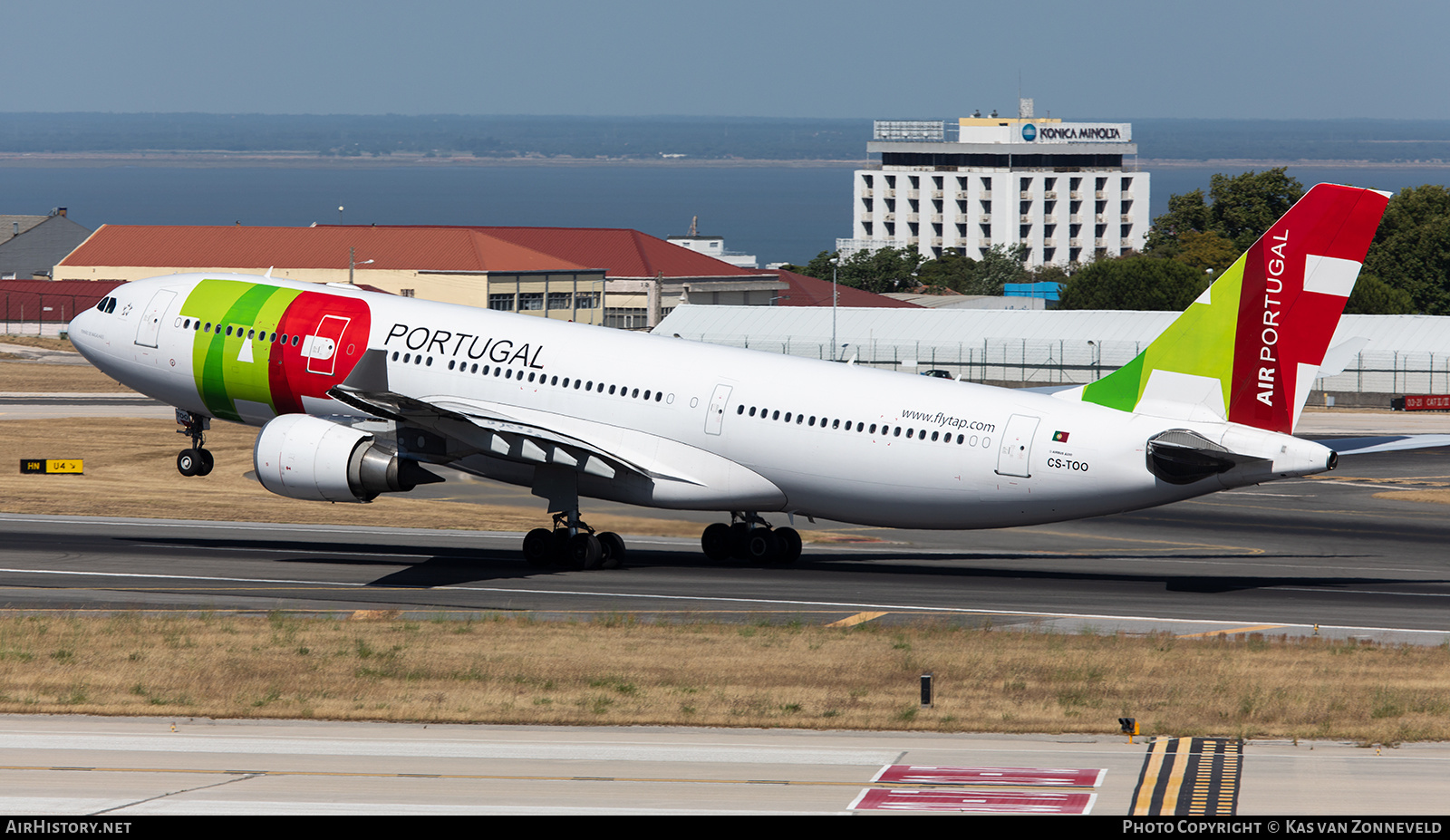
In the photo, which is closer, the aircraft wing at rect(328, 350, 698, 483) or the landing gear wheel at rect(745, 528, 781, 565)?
the aircraft wing at rect(328, 350, 698, 483)

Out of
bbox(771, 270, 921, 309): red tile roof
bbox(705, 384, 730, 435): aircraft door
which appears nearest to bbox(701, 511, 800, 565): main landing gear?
bbox(705, 384, 730, 435): aircraft door

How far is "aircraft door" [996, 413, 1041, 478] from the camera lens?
37750 mm

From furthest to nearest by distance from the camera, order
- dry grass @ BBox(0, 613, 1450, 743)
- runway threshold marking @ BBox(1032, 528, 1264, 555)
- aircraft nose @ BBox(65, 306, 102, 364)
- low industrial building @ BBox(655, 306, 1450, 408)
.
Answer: low industrial building @ BBox(655, 306, 1450, 408) < runway threshold marking @ BBox(1032, 528, 1264, 555) < aircraft nose @ BBox(65, 306, 102, 364) < dry grass @ BBox(0, 613, 1450, 743)

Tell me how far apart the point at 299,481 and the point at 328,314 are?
5639 mm

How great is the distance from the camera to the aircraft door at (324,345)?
140ft

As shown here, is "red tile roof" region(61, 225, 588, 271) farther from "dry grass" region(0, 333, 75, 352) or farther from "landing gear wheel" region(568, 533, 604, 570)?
"landing gear wheel" region(568, 533, 604, 570)

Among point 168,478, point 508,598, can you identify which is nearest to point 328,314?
point 508,598

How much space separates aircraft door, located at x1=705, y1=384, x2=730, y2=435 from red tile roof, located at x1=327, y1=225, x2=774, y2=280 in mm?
124491

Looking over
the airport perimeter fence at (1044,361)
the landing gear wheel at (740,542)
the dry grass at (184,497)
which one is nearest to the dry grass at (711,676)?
the landing gear wheel at (740,542)

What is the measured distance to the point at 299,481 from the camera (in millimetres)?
39219

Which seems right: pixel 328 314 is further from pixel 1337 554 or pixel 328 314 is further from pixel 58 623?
pixel 1337 554

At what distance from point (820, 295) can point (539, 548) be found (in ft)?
464

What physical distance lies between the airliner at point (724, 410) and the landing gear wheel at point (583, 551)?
64 mm

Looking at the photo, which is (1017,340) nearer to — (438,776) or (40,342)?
(40,342)
